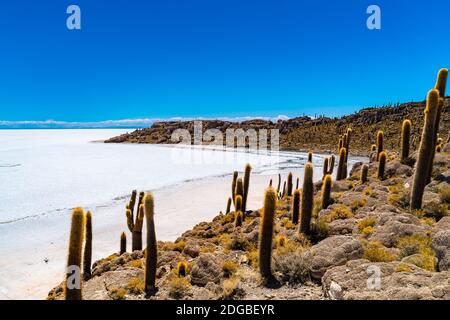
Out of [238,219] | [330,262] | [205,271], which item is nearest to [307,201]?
[330,262]

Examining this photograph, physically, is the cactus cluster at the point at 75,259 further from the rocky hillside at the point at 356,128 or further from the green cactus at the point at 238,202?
the rocky hillside at the point at 356,128

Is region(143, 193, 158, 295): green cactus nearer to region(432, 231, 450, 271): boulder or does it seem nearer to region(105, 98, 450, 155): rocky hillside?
region(432, 231, 450, 271): boulder

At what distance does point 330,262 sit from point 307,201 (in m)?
2.71

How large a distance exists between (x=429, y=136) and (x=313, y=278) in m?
6.32

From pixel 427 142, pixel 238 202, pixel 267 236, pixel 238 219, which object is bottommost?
pixel 238 219

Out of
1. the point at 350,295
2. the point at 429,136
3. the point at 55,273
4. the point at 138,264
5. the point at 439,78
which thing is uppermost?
the point at 439,78

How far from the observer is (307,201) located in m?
9.92

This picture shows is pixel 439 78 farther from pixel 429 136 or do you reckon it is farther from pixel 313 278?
pixel 313 278

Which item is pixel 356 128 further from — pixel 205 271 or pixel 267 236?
pixel 205 271

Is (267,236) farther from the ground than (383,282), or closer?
farther from the ground
